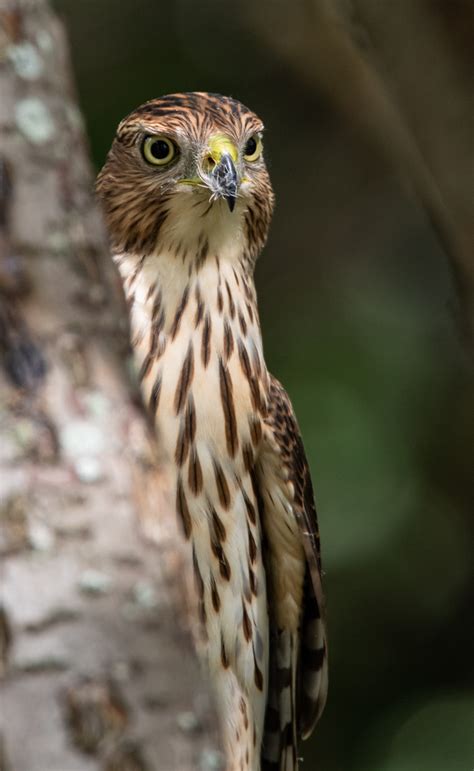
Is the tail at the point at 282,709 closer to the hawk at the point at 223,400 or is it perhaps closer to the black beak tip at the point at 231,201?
the hawk at the point at 223,400

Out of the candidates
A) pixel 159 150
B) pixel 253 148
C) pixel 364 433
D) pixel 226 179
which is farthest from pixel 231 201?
pixel 364 433

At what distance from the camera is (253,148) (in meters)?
4.12

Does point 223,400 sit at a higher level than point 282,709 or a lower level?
higher

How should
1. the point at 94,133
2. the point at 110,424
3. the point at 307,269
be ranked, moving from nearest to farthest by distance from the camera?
1. the point at 110,424
2. the point at 94,133
3. the point at 307,269

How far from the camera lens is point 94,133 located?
20.0 ft

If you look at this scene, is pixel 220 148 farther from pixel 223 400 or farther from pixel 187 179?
pixel 223 400

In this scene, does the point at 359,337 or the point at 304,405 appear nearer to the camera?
the point at 304,405

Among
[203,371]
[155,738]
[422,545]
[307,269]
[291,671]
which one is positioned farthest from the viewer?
[307,269]

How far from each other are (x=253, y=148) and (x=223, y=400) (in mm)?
872

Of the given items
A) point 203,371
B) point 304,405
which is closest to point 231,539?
point 203,371

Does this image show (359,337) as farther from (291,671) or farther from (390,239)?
(291,671)

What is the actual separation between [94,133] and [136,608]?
482 cm

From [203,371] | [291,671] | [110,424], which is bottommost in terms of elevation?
[291,671]

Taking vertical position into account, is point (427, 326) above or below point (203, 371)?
below
